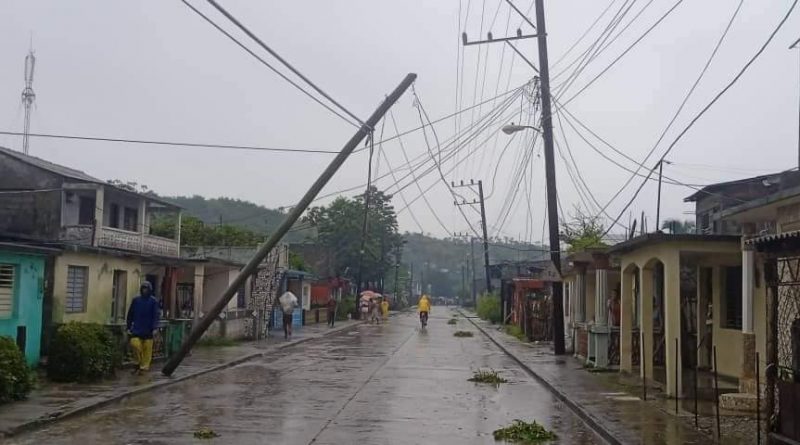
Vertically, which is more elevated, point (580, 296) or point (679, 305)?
point (580, 296)

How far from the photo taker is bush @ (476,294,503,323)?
5644cm

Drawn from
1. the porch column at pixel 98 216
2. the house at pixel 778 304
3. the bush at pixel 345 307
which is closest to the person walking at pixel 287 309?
the porch column at pixel 98 216

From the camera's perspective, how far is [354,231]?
65375 millimetres

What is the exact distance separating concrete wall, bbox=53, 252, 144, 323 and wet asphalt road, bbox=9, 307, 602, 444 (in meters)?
3.43

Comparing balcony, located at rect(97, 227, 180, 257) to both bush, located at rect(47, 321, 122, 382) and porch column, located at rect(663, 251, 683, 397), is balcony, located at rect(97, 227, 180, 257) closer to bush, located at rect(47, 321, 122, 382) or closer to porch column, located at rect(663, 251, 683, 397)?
bush, located at rect(47, 321, 122, 382)

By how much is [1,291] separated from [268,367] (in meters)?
7.76

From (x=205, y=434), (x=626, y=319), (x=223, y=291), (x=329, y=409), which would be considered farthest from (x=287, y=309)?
(x=205, y=434)

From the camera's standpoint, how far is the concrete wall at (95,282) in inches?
753

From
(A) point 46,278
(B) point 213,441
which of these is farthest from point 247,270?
(B) point 213,441

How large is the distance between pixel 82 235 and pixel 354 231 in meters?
36.0

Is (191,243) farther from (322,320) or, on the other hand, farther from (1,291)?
(1,291)

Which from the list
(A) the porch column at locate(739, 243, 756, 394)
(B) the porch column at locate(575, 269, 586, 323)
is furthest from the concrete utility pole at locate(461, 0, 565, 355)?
(A) the porch column at locate(739, 243, 756, 394)

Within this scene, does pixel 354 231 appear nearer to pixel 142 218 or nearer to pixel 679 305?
Result: pixel 142 218

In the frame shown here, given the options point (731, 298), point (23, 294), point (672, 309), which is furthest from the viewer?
point (731, 298)
